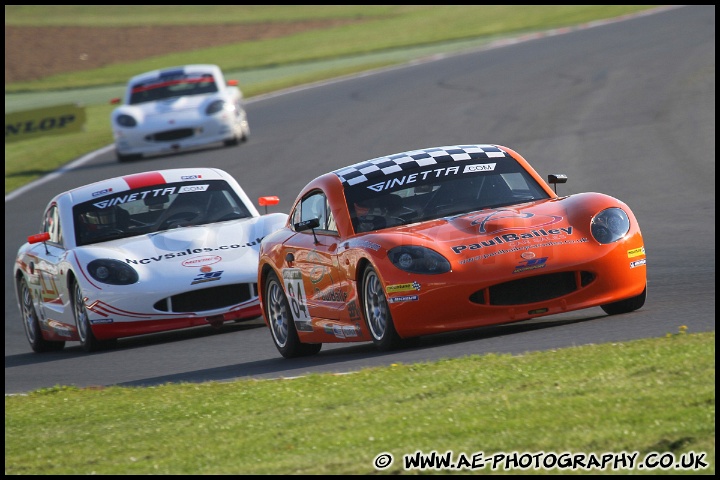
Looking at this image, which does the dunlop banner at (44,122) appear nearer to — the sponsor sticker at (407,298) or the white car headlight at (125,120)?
the white car headlight at (125,120)

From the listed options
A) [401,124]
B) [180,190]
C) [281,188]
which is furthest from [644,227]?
[401,124]

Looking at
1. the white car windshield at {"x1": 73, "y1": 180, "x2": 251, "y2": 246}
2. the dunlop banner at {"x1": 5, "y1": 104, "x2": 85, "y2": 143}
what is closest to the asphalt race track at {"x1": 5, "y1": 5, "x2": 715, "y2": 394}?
the white car windshield at {"x1": 73, "y1": 180, "x2": 251, "y2": 246}

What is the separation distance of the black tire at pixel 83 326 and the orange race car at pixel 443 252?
7.18 feet

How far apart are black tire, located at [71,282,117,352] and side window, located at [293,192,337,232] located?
2.26m

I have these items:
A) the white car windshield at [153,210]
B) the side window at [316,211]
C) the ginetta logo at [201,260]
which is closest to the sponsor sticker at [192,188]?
the white car windshield at [153,210]

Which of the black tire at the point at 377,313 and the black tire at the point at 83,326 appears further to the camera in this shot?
the black tire at the point at 83,326

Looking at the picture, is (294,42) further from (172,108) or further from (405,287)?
(405,287)

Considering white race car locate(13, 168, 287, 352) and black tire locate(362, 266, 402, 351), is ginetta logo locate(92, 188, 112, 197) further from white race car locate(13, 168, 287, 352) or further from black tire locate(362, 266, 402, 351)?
black tire locate(362, 266, 402, 351)

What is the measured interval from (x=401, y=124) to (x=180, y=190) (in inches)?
456

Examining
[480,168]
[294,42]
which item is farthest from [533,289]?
[294,42]

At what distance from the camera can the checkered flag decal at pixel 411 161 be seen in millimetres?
9812

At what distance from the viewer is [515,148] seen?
2025 centimetres

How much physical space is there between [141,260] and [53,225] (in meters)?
1.56

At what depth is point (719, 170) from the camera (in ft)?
53.7
